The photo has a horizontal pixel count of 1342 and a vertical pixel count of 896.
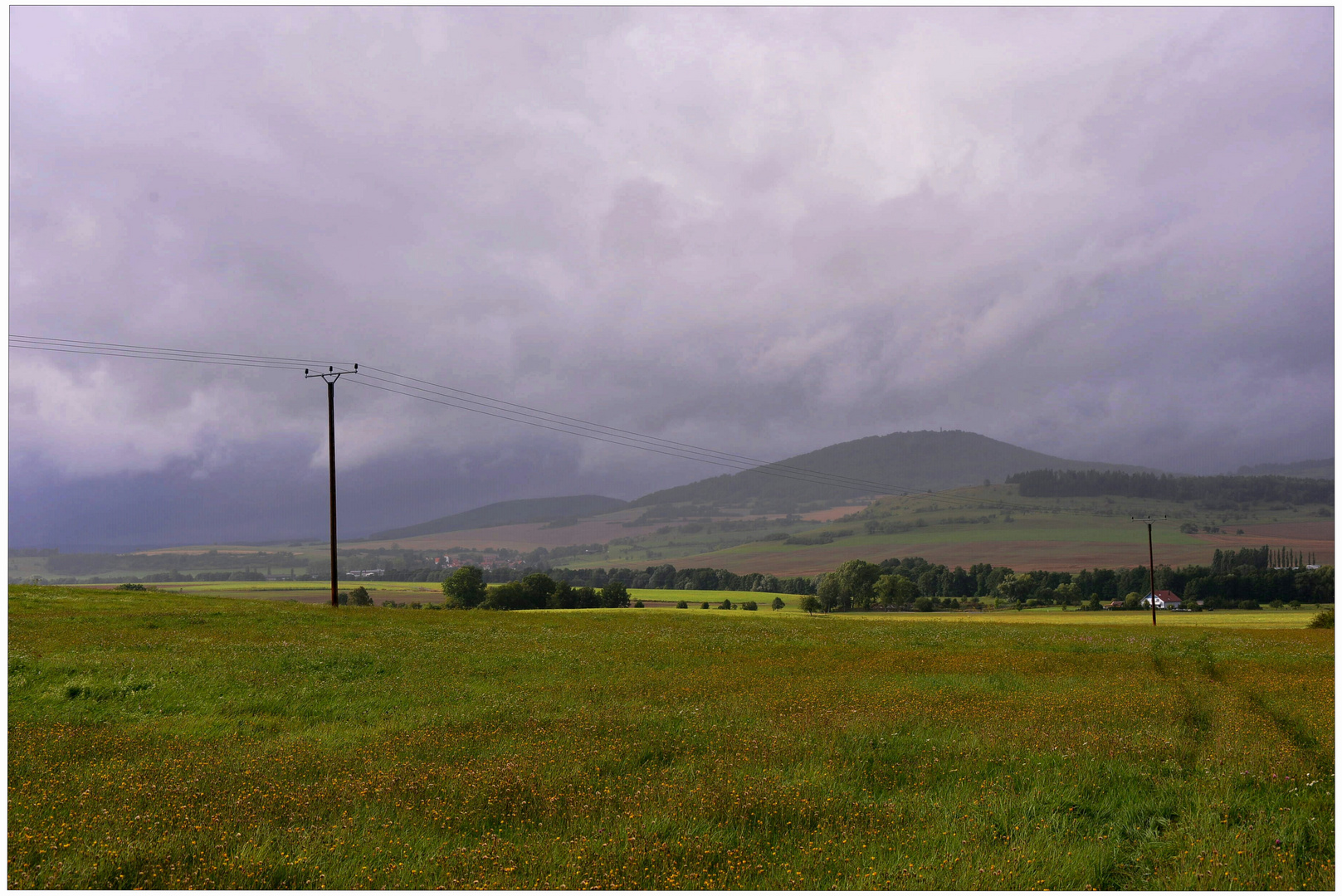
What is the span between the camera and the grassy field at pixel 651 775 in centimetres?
798

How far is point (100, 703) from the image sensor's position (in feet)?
52.3

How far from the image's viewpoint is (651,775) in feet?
36.0

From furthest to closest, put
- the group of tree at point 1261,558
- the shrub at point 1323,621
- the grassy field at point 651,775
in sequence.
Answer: the group of tree at point 1261,558
the shrub at point 1323,621
the grassy field at point 651,775

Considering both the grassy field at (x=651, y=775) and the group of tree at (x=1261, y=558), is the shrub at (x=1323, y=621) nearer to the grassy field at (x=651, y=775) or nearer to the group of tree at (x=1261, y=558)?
the grassy field at (x=651, y=775)

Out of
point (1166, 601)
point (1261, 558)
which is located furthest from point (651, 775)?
point (1261, 558)

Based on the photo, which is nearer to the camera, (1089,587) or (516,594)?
(516,594)

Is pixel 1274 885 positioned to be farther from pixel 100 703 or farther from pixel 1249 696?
pixel 100 703

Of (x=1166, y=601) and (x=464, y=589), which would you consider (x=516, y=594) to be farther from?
(x=1166, y=601)

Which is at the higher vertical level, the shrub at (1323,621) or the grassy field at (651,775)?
the grassy field at (651,775)

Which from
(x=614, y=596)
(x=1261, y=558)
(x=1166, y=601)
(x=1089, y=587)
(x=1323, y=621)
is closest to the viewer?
(x=1323, y=621)

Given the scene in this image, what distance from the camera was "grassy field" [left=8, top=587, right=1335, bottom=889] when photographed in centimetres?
798

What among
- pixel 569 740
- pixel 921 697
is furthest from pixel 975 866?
pixel 921 697

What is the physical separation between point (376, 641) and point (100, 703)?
1222 cm

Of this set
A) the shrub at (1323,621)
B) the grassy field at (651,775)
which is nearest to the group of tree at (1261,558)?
the shrub at (1323,621)
